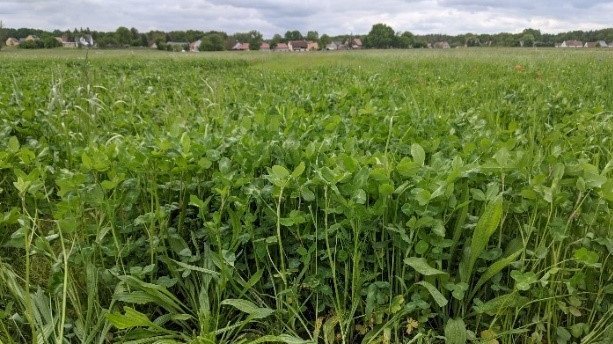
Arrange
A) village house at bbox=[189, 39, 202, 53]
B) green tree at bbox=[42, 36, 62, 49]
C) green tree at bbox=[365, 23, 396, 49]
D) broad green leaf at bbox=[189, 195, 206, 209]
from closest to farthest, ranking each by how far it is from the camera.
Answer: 1. broad green leaf at bbox=[189, 195, 206, 209]
2. green tree at bbox=[42, 36, 62, 49]
3. village house at bbox=[189, 39, 202, 53]
4. green tree at bbox=[365, 23, 396, 49]

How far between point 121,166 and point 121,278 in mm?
500

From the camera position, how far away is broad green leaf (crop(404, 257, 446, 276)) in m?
1.69

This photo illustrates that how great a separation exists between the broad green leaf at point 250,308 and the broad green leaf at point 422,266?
520mm

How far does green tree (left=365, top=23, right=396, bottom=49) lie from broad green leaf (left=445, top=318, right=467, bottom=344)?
222ft

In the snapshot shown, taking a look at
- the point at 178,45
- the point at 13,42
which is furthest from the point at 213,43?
the point at 13,42

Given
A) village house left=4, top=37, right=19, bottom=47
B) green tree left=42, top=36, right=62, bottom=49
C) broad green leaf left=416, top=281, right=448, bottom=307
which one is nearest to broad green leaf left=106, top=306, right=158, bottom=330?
broad green leaf left=416, top=281, right=448, bottom=307

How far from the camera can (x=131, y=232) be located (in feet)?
6.90

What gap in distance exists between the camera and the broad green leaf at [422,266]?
1.69 metres

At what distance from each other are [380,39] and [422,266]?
69951 millimetres

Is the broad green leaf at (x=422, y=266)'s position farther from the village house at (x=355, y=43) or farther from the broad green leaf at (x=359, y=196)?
the village house at (x=355, y=43)

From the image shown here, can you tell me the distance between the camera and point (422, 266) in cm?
171

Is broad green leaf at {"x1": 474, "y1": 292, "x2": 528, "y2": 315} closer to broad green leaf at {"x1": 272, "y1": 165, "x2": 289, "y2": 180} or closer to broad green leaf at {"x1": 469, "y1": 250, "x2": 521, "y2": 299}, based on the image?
broad green leaf at {"x1": 469, "y1": 250, "x2": 521, "y2": 299}

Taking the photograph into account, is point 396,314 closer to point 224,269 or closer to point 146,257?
point 224,269

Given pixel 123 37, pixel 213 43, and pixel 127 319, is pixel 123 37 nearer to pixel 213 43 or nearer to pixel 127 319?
pixel 213 43
